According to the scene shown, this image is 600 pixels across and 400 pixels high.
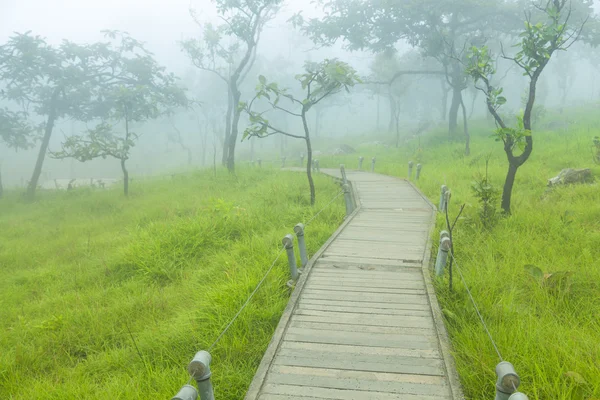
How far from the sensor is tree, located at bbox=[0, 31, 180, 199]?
19.4 meters

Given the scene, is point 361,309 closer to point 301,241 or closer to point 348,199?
point 301,241

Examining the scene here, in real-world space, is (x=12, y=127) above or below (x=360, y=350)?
above

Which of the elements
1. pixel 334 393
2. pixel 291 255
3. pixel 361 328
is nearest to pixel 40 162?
pixel 291 255

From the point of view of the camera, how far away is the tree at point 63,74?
19422 mm

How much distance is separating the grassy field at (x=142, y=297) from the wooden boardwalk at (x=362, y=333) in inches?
21.9

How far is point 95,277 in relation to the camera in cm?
747

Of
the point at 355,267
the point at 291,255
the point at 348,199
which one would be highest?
the point at 348,199

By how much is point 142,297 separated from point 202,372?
395 centimetres

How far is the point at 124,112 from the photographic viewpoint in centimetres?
1836

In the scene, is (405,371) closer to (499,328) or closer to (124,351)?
(499,328)

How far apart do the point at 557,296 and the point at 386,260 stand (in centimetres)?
232

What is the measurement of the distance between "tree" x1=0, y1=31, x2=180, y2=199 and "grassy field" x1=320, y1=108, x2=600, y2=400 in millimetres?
21686

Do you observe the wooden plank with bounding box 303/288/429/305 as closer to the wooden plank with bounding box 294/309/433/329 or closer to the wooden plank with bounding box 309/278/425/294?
the wooden plank with bounding box 309/278/425/294

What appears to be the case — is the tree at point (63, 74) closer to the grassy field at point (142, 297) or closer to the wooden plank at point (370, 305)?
Result: the grassy field at point (142, 297)
